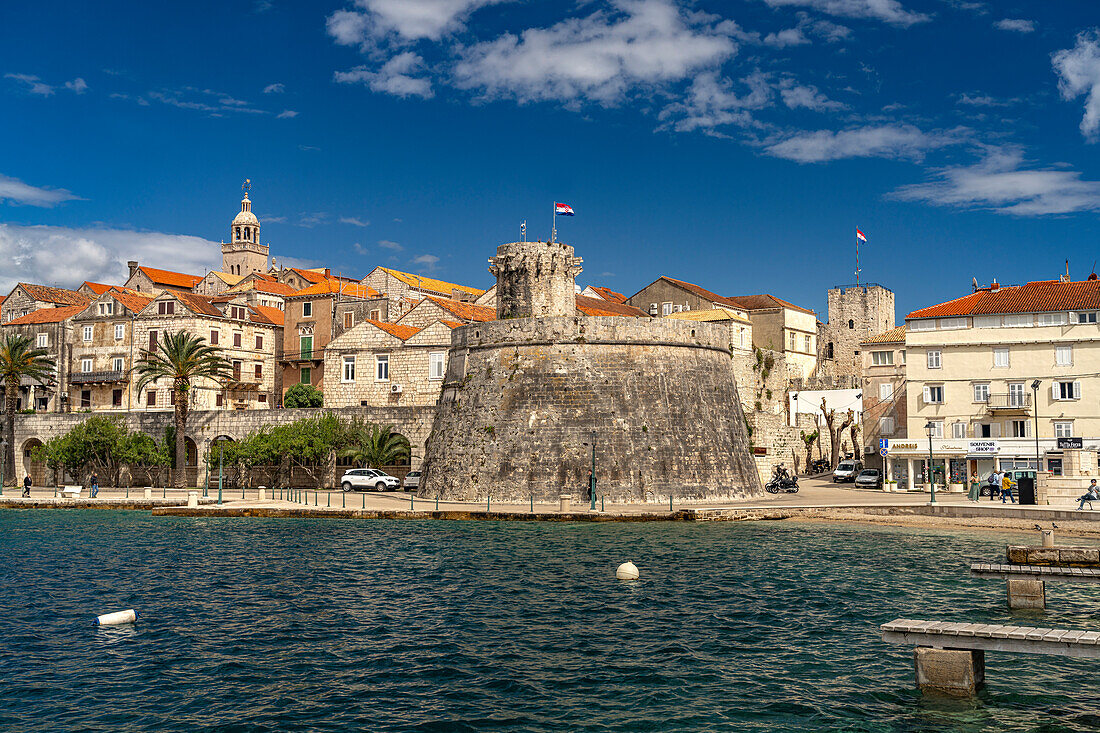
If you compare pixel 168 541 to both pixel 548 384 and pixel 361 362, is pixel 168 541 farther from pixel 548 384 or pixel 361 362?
pixel 361 362

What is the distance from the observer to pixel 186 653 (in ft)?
56.3

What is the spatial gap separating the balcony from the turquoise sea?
760 inches

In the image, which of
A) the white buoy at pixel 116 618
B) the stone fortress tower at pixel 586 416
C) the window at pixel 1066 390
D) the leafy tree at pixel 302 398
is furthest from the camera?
the leafy tree at pixel 302 398

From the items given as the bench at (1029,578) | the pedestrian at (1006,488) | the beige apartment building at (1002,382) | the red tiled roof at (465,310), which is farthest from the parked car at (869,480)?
the bench at (1029,578)

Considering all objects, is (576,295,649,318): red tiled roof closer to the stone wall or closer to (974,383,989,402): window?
the stone wall

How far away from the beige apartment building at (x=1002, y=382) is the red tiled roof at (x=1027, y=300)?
0.05m

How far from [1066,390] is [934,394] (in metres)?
6.09

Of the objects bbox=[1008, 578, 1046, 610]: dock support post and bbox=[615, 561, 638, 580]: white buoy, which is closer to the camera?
bbox=[1008, 578, 1046, 610]: dock support post

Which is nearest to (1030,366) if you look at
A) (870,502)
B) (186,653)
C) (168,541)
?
(870,502)

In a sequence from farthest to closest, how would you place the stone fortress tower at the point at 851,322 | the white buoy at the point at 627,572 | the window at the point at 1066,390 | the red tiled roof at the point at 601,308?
the stone fortress tower at the point at 851,322
the red tiled roof at the point at 601,308
the window at the point at 1066,390
the white buoy at the point at 627,572

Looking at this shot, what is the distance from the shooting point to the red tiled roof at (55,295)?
8212 cm

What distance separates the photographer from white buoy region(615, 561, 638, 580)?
23734 millimetres

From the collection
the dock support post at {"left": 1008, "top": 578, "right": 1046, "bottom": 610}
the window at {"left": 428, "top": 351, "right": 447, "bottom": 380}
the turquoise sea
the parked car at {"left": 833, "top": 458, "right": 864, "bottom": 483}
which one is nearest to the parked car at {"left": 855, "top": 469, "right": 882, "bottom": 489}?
the parked car at {"left": 833, "top": 458, "right": 864, "bottom": 483}

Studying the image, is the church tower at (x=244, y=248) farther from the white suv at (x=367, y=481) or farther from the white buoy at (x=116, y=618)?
the white buoy at (x=116, y=618)
